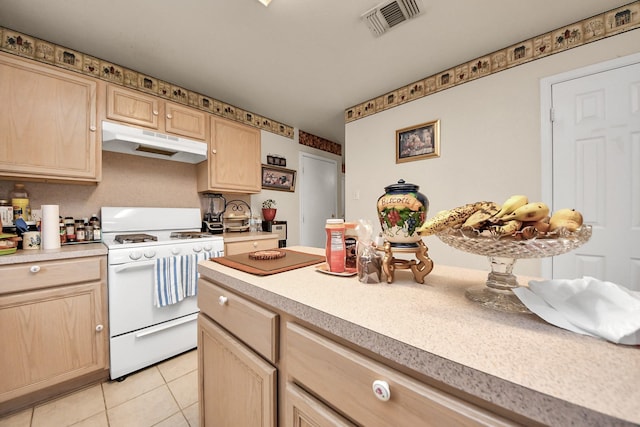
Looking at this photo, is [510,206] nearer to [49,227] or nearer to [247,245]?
[247,245]

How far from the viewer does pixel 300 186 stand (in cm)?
368

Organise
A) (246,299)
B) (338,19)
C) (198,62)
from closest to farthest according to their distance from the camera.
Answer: (246,299), (338,19), (198,62)

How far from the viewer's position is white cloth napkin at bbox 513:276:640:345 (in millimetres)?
365

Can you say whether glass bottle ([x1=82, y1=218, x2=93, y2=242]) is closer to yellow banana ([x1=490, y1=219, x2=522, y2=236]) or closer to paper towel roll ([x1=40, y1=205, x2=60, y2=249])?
paper towel roll ([x1=40, y1=205, x2=60, y2=249])

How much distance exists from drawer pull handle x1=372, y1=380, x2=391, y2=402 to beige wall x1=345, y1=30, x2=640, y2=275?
2080mm

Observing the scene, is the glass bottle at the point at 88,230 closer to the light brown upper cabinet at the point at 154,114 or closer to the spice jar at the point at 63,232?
the spice jar at the point at 63,232

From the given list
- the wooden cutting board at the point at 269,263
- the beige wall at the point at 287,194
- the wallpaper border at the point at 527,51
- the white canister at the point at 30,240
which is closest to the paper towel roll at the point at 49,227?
the white canister at the point at 30,240

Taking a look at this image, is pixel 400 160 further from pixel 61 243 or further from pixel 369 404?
pixel 61 243

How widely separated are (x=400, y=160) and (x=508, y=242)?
2.23 meters

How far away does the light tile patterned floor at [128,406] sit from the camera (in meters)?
1.27

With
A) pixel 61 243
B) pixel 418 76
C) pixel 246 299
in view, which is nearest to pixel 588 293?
pixel 246 299

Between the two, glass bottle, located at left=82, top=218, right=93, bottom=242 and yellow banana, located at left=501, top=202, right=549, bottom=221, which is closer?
yellow banana, located at left=501, top=202, right=549, bottom=221

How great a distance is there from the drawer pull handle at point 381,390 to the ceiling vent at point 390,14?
196 centimetres

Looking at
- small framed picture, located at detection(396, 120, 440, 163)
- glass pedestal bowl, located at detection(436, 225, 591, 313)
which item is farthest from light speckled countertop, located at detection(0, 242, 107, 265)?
small framed picture, located at detection(396, 120, 440, 163)
